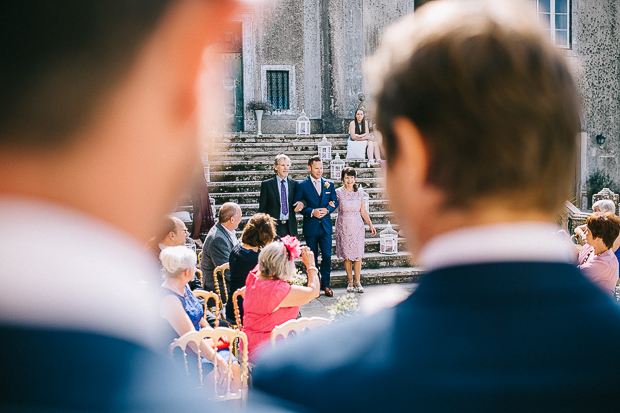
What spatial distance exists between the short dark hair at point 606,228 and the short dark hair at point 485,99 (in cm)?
440

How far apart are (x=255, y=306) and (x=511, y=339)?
11.7 ft

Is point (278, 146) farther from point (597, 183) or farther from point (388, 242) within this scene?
point (597, 183)

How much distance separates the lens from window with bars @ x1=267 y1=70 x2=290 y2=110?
15141 mm

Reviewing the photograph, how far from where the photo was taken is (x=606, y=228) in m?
4.49

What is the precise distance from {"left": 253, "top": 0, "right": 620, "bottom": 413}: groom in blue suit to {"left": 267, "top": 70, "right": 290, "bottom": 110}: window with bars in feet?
48.4

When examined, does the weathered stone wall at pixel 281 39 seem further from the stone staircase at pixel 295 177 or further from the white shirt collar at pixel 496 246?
the white shirt collar at pixel 496 246

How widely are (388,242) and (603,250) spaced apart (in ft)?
15.0

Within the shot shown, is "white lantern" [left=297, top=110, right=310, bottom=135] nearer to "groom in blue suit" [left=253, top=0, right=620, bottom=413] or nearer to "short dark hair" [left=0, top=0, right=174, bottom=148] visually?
"groom in blue suit" [left=253, top=0, right=620, bottom=413]

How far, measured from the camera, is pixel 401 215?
2.33 ft

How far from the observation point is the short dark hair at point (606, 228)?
177 inches

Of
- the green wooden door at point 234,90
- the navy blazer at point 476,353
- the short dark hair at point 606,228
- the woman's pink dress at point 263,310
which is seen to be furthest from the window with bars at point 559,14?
the navy blazer at point 476,353

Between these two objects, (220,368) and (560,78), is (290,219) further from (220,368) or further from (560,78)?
(560,78)

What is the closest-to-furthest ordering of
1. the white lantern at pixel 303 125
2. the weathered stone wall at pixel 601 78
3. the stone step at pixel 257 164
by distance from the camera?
the stone step at pixel 257 164 → the white lantern at pixel 303 125 → the weathered stone wall at pixel 601 78

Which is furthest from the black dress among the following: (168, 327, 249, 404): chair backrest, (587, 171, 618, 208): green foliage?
(587, 171, 618, 208): green foliage
